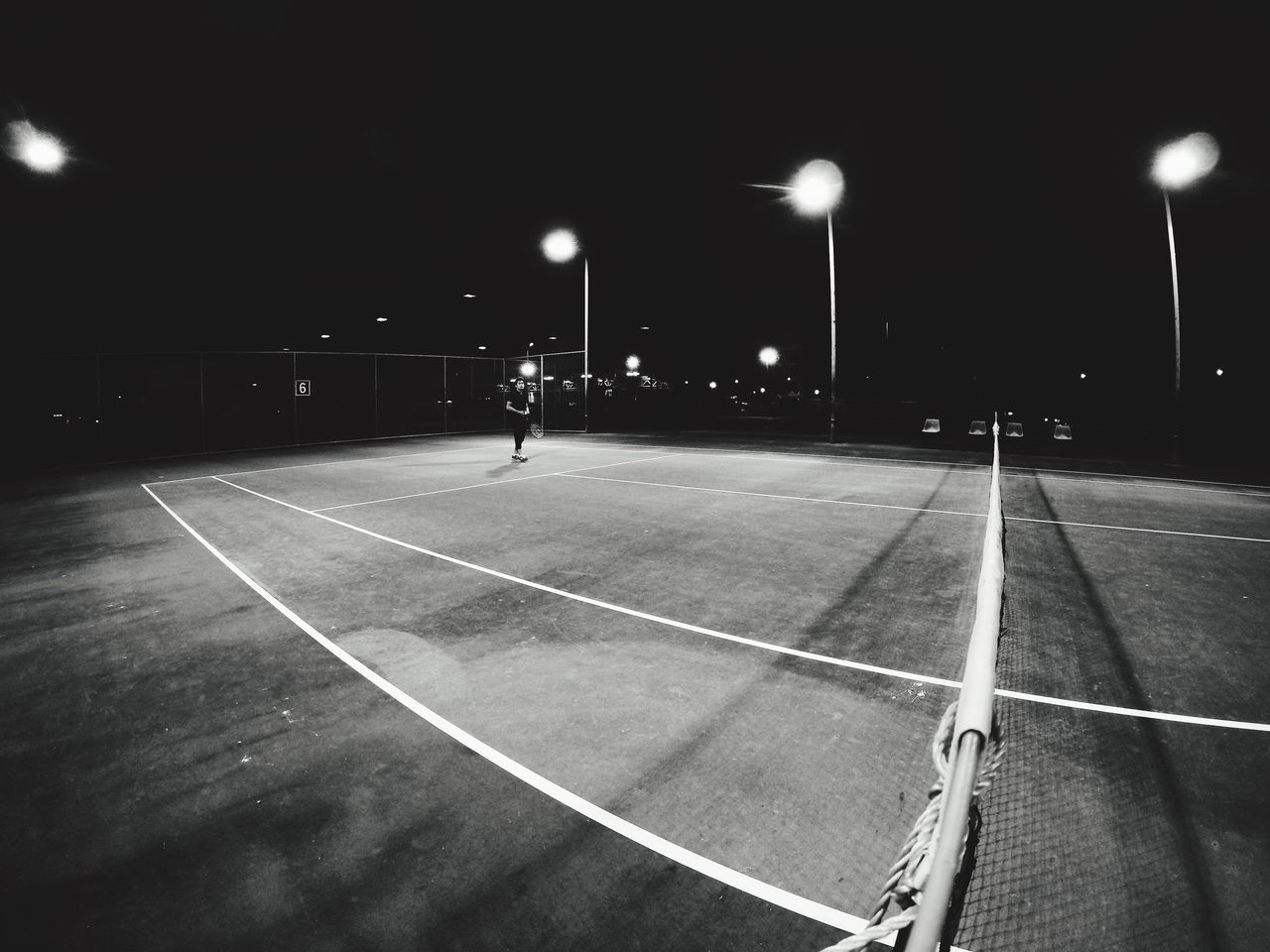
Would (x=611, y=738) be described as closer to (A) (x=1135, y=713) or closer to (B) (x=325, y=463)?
(A) (x=1135, y=713)

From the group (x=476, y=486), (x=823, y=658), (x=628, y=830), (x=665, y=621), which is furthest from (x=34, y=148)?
(x=823, y=658)

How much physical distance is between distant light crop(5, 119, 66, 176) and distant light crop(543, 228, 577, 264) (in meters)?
11.0

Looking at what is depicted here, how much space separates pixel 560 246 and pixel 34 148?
1273cm

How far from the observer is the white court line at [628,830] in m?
2.48

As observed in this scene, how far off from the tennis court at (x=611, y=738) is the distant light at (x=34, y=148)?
6.05 m

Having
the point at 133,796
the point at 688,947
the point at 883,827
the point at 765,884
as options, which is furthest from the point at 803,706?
the point at 133,796

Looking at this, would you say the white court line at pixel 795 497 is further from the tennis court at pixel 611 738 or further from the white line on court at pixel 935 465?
the white line on court at pixel 935 465

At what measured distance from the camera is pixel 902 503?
451 inches

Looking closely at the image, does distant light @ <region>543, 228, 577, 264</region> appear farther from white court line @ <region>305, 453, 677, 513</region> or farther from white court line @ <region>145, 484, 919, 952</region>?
white court line @ <region>145, 484, 919, 952</region>

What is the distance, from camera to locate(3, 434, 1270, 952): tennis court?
255 cm

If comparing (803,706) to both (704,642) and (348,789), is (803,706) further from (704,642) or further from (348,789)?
(348,789)

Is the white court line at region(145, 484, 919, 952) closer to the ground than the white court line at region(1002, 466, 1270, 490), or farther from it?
closer to the ground

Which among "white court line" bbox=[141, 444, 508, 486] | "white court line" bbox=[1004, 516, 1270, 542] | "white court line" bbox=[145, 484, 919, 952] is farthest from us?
"white court line" bbox=[141, 444, 508, 486]

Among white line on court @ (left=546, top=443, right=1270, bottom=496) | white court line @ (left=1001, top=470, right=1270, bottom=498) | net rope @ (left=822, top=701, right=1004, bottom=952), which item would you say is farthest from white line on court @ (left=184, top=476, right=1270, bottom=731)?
white line on court @ (left=546, top=443, right=1270, bottom=496)
